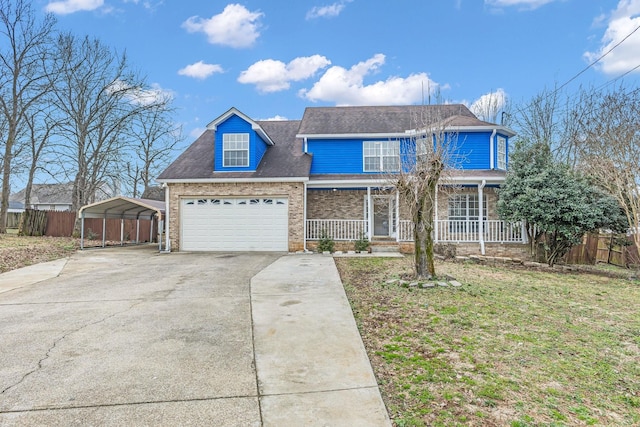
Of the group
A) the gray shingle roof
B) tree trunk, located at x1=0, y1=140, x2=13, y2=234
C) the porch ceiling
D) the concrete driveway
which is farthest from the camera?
tree trunk, located at x1=0, y1=140, x2=13, y2=234

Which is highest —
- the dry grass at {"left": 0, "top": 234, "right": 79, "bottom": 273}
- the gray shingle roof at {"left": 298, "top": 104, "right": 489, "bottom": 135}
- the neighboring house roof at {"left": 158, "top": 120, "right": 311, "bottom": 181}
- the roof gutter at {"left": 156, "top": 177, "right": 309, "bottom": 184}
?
the gray shingle roof at {"left": 298, "top": 104, "right": 489, "bottom": 135}

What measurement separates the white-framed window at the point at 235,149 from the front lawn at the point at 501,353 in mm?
9126

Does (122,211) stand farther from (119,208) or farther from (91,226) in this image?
(91,226)

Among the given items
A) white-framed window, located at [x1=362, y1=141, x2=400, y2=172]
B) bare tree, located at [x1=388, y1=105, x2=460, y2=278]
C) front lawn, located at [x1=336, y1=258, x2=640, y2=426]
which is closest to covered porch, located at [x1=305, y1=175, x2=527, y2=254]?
white-framed window, located at [x1=362, y1=141, x2=400, y2=172]

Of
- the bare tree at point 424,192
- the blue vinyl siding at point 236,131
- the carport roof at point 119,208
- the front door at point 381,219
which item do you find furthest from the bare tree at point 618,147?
the carport roof at point 119,208

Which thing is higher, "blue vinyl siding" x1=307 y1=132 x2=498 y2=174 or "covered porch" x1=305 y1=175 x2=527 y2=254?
"blue vinyl siding" x1=307 y1=132 x2=498 y2=174

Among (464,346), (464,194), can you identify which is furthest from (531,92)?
(464,346)

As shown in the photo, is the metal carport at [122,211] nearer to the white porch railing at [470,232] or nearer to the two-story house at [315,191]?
the two-story house at [315,191]

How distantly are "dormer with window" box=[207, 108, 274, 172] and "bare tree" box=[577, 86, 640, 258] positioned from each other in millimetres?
11939

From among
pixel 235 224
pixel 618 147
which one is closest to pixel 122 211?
pixel 235 224

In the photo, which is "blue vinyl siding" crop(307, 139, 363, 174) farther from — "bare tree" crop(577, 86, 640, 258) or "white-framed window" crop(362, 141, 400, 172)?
"bare tree" crop(577, 86, 640, 258)

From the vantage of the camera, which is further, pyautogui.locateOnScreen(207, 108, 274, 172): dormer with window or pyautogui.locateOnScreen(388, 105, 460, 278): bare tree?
pyautogui.locateOnScreen(207, 108, 274, 172): dormer with window

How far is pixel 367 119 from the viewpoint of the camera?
16.8 metres

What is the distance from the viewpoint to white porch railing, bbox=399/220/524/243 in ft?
45.9
